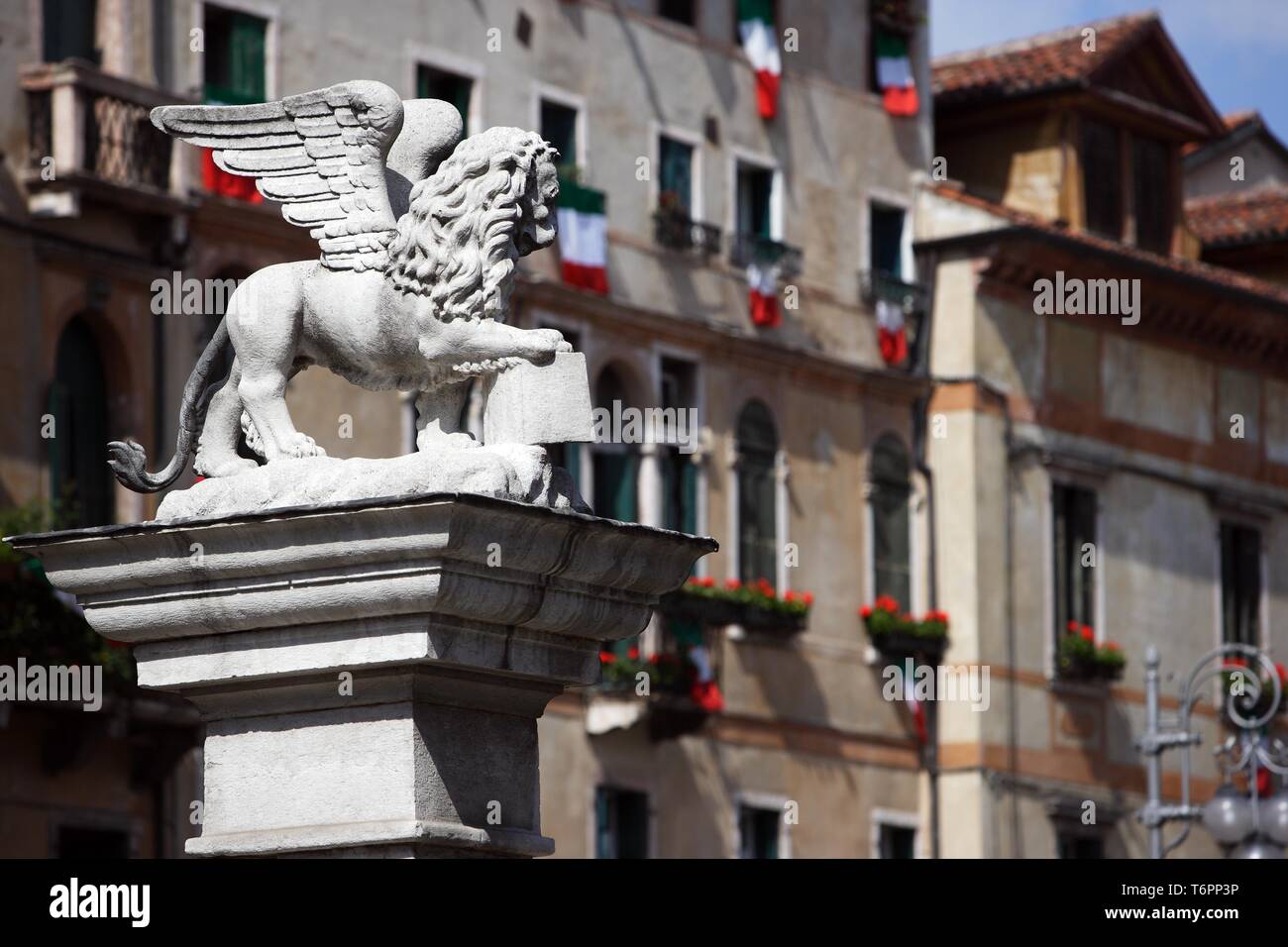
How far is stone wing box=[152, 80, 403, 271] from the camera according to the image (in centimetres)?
910

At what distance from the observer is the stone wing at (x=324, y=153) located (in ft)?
29.9

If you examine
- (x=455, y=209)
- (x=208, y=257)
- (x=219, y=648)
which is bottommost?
(x=219, y=648)

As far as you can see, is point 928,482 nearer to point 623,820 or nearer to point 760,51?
point 760,51

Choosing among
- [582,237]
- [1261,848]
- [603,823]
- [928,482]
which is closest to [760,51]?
[582,237]

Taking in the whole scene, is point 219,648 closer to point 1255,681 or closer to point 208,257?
point 208,257

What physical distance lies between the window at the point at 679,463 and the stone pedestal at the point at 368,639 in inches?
970

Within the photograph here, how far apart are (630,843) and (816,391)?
5604 millimetres

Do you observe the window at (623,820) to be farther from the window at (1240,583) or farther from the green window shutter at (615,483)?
the window at (1240,583)

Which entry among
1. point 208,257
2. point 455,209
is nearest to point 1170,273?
point 208,257

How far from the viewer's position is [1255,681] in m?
39.8

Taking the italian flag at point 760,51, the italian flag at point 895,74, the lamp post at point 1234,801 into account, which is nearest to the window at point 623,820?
the lamp post at point 1234,801

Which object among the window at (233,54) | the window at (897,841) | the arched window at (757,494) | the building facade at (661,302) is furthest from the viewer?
the window at (897,841)
